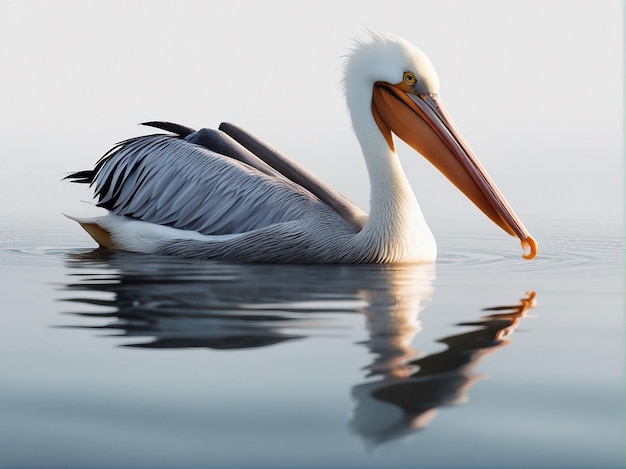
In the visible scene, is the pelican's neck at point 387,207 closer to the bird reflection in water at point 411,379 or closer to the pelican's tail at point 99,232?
the pelican's tail at point 99,232

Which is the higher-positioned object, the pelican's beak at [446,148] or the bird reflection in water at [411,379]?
the pelican's beak at [446,148]

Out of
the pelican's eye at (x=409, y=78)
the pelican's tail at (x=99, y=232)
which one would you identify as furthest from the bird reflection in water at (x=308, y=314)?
the pelican's eye at (x=409, y=78)

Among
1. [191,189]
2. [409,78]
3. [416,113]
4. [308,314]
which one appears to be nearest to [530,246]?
[416,113]

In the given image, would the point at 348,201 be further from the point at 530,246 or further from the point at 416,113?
the point at 530,246

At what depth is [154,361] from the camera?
3.54 meters

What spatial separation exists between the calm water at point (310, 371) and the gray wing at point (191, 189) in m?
0.93

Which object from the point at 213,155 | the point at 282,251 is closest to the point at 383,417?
the point at 282,251

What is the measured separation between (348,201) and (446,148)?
3.04 feet

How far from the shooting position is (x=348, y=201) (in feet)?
24.3

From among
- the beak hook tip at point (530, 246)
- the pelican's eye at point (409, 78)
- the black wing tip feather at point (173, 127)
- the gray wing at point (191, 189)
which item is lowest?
the beak hook tip at point (530, 246)

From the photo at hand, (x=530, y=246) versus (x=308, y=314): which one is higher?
(x=530, y=246)

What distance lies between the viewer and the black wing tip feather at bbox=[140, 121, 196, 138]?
8.05m

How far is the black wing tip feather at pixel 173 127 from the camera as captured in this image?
8055 millimetres

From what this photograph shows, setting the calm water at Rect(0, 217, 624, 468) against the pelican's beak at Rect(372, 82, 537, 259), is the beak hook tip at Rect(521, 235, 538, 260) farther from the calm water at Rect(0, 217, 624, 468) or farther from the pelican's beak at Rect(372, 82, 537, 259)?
the calm water at Rect(0, 217, 624, 468)
